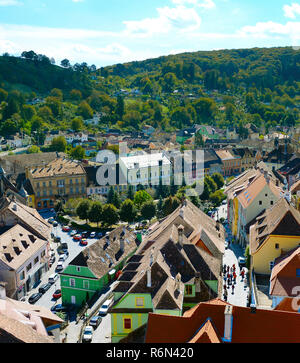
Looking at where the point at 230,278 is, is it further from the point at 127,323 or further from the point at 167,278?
the point at 127,323

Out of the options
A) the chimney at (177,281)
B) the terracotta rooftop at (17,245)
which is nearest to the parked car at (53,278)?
the terracotta rooftop at (17,245)

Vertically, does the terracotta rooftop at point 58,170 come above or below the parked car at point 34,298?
above

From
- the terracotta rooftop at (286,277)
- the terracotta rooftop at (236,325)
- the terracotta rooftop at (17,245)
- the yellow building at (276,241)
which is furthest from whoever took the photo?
the terracotta rooftop at (17,245)

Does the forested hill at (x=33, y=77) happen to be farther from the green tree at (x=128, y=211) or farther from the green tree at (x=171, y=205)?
the green tree at (x=171, y=205)

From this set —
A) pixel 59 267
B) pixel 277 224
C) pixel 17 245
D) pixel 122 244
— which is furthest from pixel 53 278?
pixel 277 224

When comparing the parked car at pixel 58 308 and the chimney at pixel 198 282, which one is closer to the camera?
the chimney at pixel 198 282

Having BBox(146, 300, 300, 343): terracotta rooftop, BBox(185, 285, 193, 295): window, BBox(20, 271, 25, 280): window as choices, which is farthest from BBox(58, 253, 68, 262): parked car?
BBox(146, 300, 300, 343): terracotta rooftop

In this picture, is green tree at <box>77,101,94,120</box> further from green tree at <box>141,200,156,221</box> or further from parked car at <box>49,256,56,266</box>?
parked car at <box>49,256,56,266</box>
